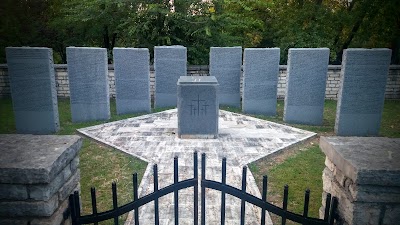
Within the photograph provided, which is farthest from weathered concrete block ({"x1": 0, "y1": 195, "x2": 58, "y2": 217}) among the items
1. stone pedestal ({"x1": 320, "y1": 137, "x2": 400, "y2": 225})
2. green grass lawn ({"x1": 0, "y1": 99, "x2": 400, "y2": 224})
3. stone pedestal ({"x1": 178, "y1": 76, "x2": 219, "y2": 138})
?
stone pedestal ({"x1": 178, "y1": 76, "x2": 219, "y2": 138})

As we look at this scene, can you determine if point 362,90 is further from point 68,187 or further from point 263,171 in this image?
point 68,187

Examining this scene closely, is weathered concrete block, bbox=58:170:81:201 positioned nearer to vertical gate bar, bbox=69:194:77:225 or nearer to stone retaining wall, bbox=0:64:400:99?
vertical gate bar, bbox=69:194:77:225

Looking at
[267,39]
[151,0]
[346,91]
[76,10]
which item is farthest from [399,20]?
[76,10]

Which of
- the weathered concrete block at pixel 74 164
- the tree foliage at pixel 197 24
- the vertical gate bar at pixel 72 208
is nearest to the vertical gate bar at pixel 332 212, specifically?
the vertical gate bar at pixel 72 208

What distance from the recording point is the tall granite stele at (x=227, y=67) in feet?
35.0

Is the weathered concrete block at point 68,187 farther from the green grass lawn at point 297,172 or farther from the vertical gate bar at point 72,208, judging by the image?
the green grass lawn at point 297,172

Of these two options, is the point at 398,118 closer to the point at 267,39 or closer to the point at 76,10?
the point at 267,39

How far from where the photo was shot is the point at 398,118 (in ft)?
32.9

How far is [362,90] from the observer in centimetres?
786

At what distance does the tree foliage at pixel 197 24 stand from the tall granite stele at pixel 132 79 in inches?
127

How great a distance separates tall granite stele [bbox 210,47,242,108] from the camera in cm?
1067

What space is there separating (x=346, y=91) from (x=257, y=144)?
112 inches

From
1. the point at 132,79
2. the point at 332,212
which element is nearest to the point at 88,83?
the point at 132,79

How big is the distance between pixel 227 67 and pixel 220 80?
515mm
